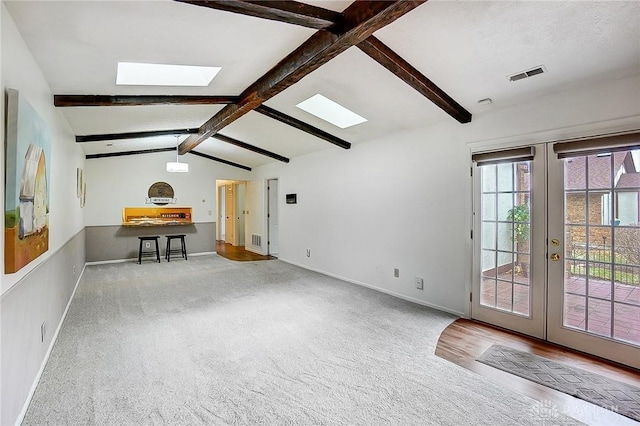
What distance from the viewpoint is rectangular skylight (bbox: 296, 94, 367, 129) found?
4719 mm

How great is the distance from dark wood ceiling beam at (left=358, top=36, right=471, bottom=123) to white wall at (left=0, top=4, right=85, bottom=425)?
243 centimetres

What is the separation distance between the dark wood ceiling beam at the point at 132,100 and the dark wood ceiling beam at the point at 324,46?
277 mm

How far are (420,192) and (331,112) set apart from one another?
1.83m

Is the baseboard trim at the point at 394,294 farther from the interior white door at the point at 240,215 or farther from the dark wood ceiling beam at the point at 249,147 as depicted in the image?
the interior white door at the point at 240,215

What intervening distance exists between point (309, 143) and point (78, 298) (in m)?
4.38

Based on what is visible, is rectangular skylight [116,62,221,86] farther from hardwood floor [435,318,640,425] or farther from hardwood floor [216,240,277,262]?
hardwood floor [216,240,277,262]

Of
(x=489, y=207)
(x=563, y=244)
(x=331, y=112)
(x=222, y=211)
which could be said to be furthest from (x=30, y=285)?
(x=222, y=211)

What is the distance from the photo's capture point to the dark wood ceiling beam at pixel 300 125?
15.5ft

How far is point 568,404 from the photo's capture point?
2.20m

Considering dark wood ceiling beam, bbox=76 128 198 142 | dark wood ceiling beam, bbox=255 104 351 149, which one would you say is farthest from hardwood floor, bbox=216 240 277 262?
dark wood ceiling beam, bbox=255 104 351 149

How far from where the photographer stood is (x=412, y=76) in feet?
10.1

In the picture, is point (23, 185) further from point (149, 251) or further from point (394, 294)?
point (149, 251)

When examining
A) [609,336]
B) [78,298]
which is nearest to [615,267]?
[609,336]

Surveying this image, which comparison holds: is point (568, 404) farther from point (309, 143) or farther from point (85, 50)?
point (309, 143)
